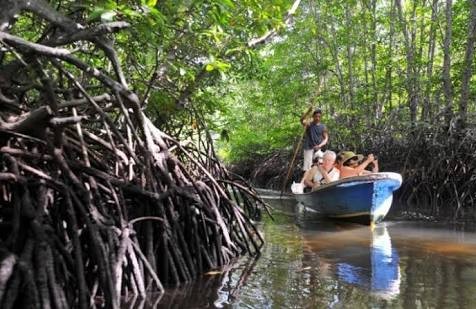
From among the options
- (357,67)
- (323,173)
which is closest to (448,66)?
(323,173)

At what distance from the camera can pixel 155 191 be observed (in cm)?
414

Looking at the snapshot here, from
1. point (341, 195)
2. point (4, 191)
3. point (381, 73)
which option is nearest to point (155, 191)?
point (4, 191)

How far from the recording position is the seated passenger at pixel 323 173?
840cm

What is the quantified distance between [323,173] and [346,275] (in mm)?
4092

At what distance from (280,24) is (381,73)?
9.57 metres

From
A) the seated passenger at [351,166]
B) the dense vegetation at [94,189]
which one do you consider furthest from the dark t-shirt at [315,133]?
the dense vegetation at [94,189]

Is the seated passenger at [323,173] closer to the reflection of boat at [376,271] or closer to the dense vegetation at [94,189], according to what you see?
the reflection of boat at [376,271]

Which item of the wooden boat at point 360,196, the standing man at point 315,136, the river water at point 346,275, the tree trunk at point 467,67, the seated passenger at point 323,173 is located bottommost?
the river water at point 346,275

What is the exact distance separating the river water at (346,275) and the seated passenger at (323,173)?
1.61 metres

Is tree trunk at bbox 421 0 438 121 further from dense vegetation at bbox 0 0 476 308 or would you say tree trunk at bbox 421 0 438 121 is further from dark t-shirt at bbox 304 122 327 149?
dense vegetation at bbox 0 0 476 308

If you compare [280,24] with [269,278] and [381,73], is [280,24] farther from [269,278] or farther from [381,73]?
[381,73]

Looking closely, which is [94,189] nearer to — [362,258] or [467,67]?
[362,258]

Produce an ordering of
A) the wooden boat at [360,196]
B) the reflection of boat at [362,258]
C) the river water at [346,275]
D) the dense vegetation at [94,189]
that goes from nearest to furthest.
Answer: the dense vegetation at [94,189]
the river water at [346,275]
the reflection of boat at [362,258]
the wooden boat at [360,196]

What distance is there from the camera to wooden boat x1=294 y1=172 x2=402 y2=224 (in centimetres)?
759
